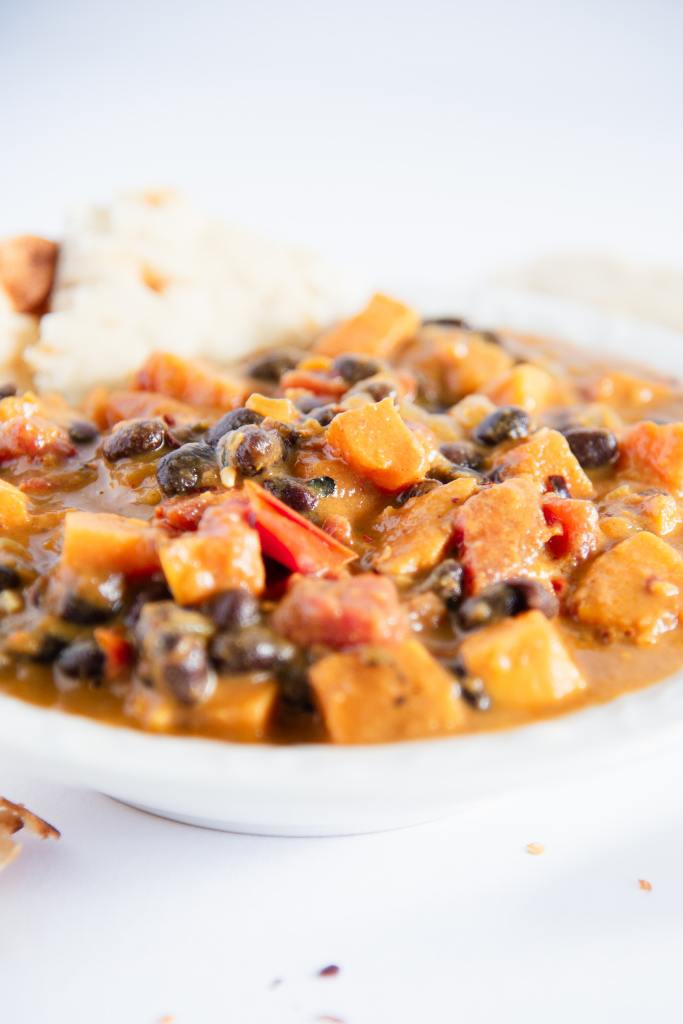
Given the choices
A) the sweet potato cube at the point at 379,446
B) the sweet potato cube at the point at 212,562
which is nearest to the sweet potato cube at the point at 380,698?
the sweet potato cube at the point at 212,562

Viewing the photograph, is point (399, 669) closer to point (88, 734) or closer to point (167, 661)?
point (167, 661)

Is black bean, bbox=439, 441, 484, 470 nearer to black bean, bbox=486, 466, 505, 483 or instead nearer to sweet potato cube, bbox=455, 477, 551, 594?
black bean, bbox=486, 466, 505, 483

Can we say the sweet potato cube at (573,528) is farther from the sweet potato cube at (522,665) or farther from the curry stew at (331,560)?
the sweet potato cube at (522,665)

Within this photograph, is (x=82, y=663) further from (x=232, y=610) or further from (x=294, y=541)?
(x=294, y=541)

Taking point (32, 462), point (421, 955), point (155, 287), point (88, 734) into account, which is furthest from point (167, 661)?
point (155, 287)

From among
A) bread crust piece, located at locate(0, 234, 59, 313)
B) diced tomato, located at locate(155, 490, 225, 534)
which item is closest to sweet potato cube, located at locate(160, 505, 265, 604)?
diced tomato, located at locate(155, 490, 225, 534)
